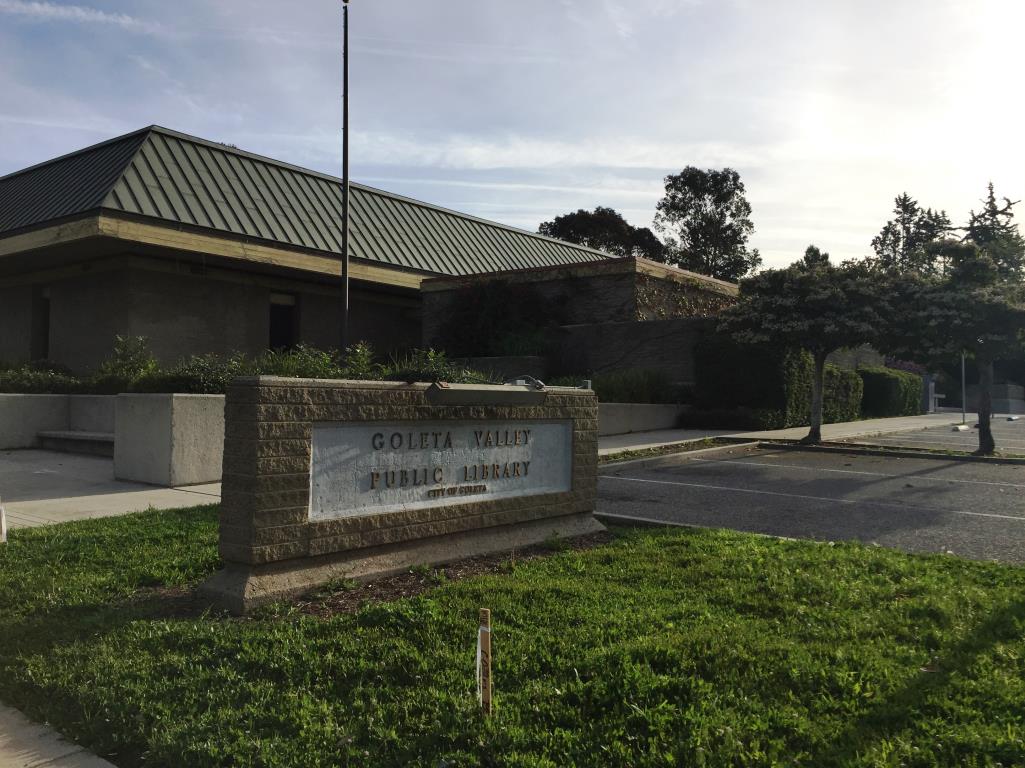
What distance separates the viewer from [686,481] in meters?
12.6

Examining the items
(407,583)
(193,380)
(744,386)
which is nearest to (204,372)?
(193,380)

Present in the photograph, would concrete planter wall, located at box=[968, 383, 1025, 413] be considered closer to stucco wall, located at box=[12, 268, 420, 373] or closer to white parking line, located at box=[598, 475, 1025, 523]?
stucco wall, located at box=[12, 268, 420, 373]

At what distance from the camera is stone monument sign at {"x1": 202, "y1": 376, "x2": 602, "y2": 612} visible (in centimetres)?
523

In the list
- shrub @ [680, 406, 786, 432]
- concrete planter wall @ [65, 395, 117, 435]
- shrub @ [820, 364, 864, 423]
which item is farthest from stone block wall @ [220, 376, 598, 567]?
shrub @ [820, 364, 864, 423]

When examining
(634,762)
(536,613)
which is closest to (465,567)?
(536,613)

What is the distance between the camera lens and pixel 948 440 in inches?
846

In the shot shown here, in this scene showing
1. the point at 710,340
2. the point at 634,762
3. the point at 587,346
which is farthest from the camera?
the point at 587,346

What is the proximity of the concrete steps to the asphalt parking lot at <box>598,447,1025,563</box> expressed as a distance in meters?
8.52

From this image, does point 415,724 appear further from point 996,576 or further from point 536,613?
point 996,576

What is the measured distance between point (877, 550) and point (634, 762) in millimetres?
4780

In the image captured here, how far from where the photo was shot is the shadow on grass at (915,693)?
10.9 ft

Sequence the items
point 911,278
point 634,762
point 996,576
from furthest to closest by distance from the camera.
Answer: point 911,278 < point 996,576 < point 634,762

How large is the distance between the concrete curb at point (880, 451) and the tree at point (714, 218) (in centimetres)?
3840

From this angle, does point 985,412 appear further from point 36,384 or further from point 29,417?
point 36,384
